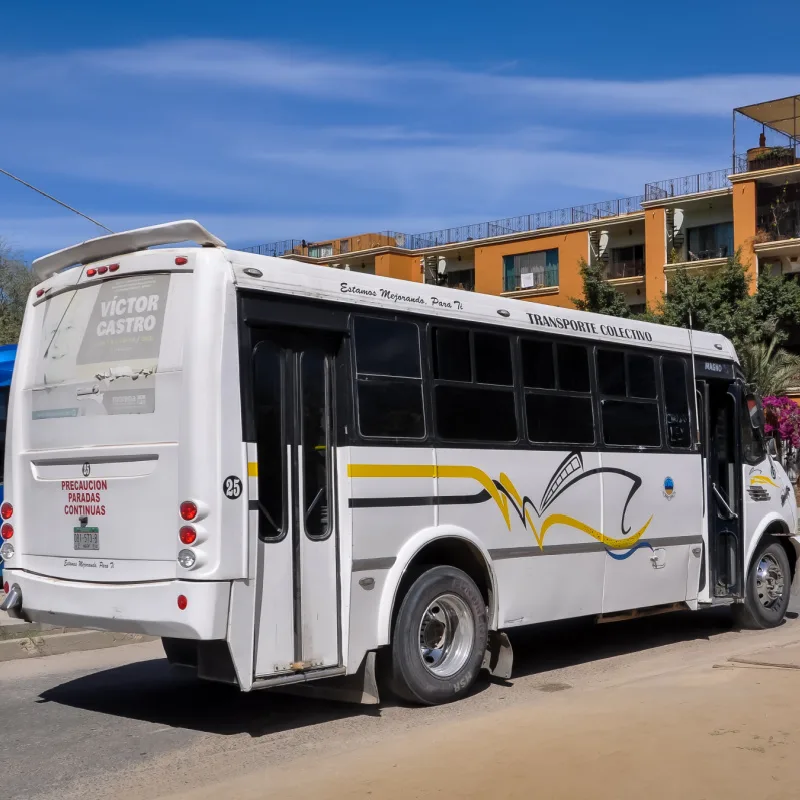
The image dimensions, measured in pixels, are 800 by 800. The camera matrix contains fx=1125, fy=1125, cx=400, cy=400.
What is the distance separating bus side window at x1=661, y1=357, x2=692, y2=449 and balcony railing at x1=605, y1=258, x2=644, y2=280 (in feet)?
129

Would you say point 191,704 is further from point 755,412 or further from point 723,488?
point 755,412

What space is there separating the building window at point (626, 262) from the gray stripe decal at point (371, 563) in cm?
4354

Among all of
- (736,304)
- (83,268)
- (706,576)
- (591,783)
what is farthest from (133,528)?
(736,304)

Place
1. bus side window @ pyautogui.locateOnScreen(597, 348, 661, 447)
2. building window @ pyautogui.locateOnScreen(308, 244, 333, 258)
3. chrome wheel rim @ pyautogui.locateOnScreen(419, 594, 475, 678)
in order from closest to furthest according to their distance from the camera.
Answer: chrome wheel rim @ pyautogui.locateOnScreen(419, 594, 475, 678) → bus side window @ pyautogui.locateOnScreen(597, 348, 661, 447) → building window @ pyautogui.locateOnScreen(308, 244, 333, 258)

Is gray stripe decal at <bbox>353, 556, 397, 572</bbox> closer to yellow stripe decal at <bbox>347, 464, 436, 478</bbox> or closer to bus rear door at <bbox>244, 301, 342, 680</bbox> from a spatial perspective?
bus rear door at <bbox>244, 301, 342, 680</bbox>

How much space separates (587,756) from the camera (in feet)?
20.3

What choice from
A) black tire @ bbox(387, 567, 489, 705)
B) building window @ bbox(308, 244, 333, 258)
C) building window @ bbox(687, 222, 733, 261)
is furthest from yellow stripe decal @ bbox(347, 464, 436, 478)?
building window @ bbox(308, 244, 333, 258)

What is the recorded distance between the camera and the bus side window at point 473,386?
857 centimetres

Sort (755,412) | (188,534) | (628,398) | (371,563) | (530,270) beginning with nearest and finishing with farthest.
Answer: (188,534), (371,563), (628,398), (755,412), (530,270)

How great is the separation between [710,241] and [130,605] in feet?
143

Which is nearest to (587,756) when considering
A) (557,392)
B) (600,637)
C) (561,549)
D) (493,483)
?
(493,483)

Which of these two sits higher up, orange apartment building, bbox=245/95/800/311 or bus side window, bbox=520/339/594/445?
orange apartment building, bbox=245/95/800/311

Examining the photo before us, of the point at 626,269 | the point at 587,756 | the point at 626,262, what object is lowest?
the point at 587,756

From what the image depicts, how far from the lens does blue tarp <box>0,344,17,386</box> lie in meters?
14.5
